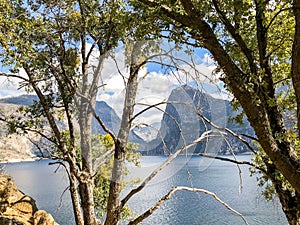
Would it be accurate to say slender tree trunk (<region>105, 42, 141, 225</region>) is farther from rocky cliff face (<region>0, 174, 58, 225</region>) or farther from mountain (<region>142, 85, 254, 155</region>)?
rocky cliff face (<region>0, 174, 58, 225</region>)

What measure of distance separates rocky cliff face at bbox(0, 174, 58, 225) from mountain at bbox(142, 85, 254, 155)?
270 inches

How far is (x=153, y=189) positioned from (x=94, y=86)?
1827 inches

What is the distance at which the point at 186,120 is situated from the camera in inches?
223

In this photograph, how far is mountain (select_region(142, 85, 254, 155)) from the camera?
205 inches

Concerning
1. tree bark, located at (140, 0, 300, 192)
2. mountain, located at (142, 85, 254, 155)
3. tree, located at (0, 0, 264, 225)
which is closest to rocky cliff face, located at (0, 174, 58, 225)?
tree, located at (0, 0, 264, 225)

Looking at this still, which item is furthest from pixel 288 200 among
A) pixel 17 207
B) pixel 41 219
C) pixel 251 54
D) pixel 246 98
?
pixel 17 207

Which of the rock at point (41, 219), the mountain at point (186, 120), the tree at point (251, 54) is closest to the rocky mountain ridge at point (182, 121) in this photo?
the mountain at point (186, 120)

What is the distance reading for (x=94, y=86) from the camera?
816cm

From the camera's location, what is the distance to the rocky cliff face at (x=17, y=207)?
36.2 ft

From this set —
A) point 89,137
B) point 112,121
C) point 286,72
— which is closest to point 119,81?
point 112,121

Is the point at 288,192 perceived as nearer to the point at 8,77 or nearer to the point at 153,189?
the point at 8,77

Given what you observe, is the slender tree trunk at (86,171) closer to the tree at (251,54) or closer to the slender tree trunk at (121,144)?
the slender tree trunk at (121,144)

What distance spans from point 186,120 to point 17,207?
8642 millimetres

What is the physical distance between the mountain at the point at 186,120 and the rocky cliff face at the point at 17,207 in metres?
6.86
